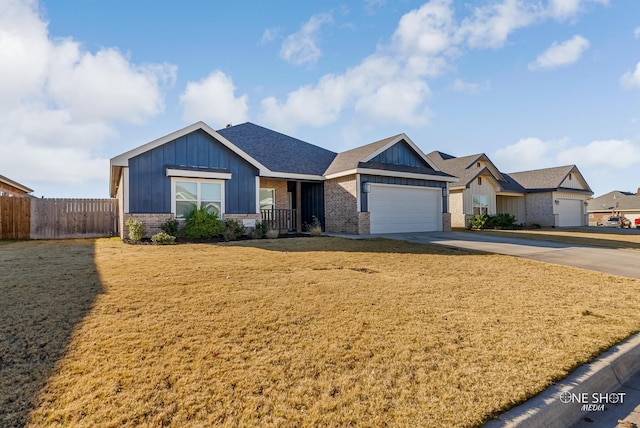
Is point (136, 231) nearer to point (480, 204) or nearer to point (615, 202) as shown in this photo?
point (480, 204)

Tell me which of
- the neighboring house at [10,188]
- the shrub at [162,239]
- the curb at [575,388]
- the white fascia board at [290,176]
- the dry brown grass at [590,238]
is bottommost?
the curb at [575,388]

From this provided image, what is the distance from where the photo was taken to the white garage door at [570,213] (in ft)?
87.5

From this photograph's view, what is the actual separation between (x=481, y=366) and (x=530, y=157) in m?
37.9

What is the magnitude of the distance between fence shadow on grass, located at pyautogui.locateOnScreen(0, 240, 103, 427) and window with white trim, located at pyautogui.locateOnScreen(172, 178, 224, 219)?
625 cm

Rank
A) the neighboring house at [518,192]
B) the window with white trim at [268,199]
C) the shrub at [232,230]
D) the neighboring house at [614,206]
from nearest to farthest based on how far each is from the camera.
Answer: the shrub at [232,230]
the window with white trim at [268,199]
the neighboring house at [518,192]
the neighboring house at [614,206]

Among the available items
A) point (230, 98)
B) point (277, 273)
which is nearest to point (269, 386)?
point (277, 273)

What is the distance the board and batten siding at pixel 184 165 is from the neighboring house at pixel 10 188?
14.6 metres

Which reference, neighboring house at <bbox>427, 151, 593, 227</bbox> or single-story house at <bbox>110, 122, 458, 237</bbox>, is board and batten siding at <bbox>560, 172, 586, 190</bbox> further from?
single-story house at <bbox>110, 122, 458, 237</bbox>

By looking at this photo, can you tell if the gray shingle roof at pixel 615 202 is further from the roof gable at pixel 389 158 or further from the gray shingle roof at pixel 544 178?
the roof gable at pixel 389 158

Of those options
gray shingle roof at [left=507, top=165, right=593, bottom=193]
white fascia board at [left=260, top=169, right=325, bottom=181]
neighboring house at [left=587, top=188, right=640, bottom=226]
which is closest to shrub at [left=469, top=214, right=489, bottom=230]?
gray shingle roof at [left=507, top=165, right=593, bottom=193]

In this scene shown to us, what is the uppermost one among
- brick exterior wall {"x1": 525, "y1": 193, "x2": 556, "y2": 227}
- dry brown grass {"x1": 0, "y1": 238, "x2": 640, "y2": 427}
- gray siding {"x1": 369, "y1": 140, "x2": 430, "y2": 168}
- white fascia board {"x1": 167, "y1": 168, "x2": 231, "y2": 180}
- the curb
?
gray siding {"x1": 369, "y1": 140, "x2": 430, "y2": 168}

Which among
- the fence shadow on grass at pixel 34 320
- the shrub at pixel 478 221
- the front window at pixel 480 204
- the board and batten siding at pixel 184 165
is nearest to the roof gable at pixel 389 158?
the board and batten siding at pixel 184 165

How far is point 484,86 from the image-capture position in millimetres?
14094

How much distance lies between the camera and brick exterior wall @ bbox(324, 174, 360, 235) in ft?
48.7
